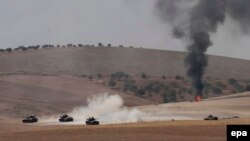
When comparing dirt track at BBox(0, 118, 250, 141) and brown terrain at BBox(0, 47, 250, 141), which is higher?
brown terrain at BBox(0, 47, 250, 141)

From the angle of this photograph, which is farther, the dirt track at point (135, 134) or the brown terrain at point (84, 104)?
the brown terrain at point (84, 104)

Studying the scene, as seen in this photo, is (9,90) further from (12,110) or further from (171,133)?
(171,133)

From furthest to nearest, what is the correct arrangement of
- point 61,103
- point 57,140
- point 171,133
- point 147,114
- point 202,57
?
1. point 202,57
2. point 61,103
3. point 147,114
4. point 171,133
5. point 57,140

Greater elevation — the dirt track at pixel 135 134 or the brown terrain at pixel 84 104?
the brown terrain at pixel 84 104

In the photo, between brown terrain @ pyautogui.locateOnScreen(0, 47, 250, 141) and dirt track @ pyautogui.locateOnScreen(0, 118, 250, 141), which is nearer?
dirt track @ pyautogui.locateOnScreen(0, 118, 250, 141)

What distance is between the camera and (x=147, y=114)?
370ft

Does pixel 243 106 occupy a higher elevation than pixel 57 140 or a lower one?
higher

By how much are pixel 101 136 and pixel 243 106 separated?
64347mm

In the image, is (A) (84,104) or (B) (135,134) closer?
(B) (135,134)

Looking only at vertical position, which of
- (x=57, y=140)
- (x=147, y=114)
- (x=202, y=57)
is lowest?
(x=57, y=140)

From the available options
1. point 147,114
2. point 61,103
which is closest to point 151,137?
point 147,114

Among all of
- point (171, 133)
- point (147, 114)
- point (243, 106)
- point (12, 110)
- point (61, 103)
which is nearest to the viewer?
point (171, 133)

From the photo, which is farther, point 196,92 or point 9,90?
point 196,92

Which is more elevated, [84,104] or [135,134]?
[84,104]
